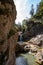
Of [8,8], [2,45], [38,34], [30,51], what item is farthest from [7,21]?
[38,34]

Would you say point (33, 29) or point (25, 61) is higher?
point (33, 29)

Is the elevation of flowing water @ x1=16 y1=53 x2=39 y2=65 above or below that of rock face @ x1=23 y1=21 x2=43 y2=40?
below

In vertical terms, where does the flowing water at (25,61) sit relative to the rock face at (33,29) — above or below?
below

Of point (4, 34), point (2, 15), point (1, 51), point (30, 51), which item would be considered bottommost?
point (30, 51)

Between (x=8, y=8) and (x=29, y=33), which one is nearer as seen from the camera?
(x=8, y=8)

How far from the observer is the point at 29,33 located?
9562cm

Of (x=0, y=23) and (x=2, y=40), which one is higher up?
(x=0, y=23)

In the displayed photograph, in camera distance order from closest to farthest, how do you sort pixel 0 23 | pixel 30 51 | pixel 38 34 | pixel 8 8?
pixel 0 23
pixel 8 8
pixel 30 51
pixel 38 34

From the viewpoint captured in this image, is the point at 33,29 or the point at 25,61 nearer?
the point at 25,61

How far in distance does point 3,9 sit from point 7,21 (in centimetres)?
184

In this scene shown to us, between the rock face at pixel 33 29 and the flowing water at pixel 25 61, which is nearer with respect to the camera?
the flowing water at pixel 25 61

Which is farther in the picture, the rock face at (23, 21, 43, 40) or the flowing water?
the rock face at (23, 21, 43, 40)

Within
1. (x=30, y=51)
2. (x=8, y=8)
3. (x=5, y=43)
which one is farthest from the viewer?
(x=30, y=51)

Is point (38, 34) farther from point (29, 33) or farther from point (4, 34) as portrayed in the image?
point (4, 34)
